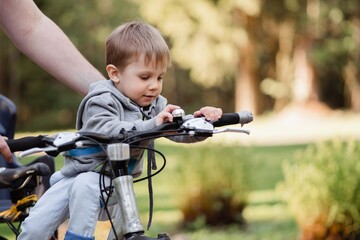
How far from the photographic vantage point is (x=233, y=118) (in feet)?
8.77

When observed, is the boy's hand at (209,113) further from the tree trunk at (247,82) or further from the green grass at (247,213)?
the tree trunk at (247,82)

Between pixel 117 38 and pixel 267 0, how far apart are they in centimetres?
3022

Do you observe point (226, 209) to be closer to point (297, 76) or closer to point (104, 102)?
point (104, 102)

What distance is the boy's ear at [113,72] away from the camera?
2781 millimetres

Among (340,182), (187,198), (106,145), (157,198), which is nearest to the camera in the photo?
(106,145)

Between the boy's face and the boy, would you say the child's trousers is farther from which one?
the boy's face

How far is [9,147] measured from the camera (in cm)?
263

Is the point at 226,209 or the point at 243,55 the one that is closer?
the point at 226,209

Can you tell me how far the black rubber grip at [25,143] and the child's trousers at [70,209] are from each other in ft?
0.60

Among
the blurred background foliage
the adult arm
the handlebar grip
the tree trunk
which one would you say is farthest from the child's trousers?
the tree trunk

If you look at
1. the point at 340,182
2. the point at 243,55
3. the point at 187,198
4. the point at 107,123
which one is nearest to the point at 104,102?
the point at 107,123

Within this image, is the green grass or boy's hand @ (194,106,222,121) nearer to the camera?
boy's hand @ (194,106,222,121)

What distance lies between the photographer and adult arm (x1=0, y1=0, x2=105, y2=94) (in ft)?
11.6

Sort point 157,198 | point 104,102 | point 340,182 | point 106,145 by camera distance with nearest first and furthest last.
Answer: point 106,145 → point 104,102 → point 340,182 → point 157,198
